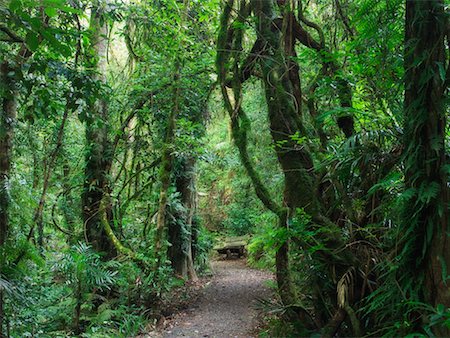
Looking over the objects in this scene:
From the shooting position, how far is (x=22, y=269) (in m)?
4.23

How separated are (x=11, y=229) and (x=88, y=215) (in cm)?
293

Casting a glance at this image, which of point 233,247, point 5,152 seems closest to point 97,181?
point 5,152

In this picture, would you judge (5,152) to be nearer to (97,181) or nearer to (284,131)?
(284,131)

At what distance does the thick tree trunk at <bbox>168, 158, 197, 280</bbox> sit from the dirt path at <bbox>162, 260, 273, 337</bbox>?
33.4 inches

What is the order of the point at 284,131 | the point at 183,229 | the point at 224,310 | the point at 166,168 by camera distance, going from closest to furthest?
the point at 284,131 < the point at 166,168 < the point at 224,310 < the point at 183,229

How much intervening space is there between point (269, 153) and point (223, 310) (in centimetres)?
361

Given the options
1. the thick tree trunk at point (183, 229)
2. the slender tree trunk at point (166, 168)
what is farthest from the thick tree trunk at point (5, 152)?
the thick tree trunk at point (183, 229)

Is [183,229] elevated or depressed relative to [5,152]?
depressed

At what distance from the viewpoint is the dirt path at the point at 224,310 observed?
252 inches

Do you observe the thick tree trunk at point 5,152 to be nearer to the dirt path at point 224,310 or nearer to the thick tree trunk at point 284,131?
the thick tree trunk at point 284,131

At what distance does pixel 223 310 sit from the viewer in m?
7.72

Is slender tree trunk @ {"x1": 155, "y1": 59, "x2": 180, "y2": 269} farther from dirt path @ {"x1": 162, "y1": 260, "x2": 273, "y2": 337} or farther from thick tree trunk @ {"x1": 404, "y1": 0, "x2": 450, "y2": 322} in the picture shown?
thick tree trunk @ {"x1": 404, "y1": 0, "x2": 450, "y2": 322}

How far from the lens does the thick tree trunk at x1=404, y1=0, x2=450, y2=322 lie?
2.59 m

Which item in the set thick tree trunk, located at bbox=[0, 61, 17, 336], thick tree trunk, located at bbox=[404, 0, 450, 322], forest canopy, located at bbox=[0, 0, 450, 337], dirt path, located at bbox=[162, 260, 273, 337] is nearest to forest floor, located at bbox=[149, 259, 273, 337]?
dirt path, located at bbox=[162, 260, 273, 337]
